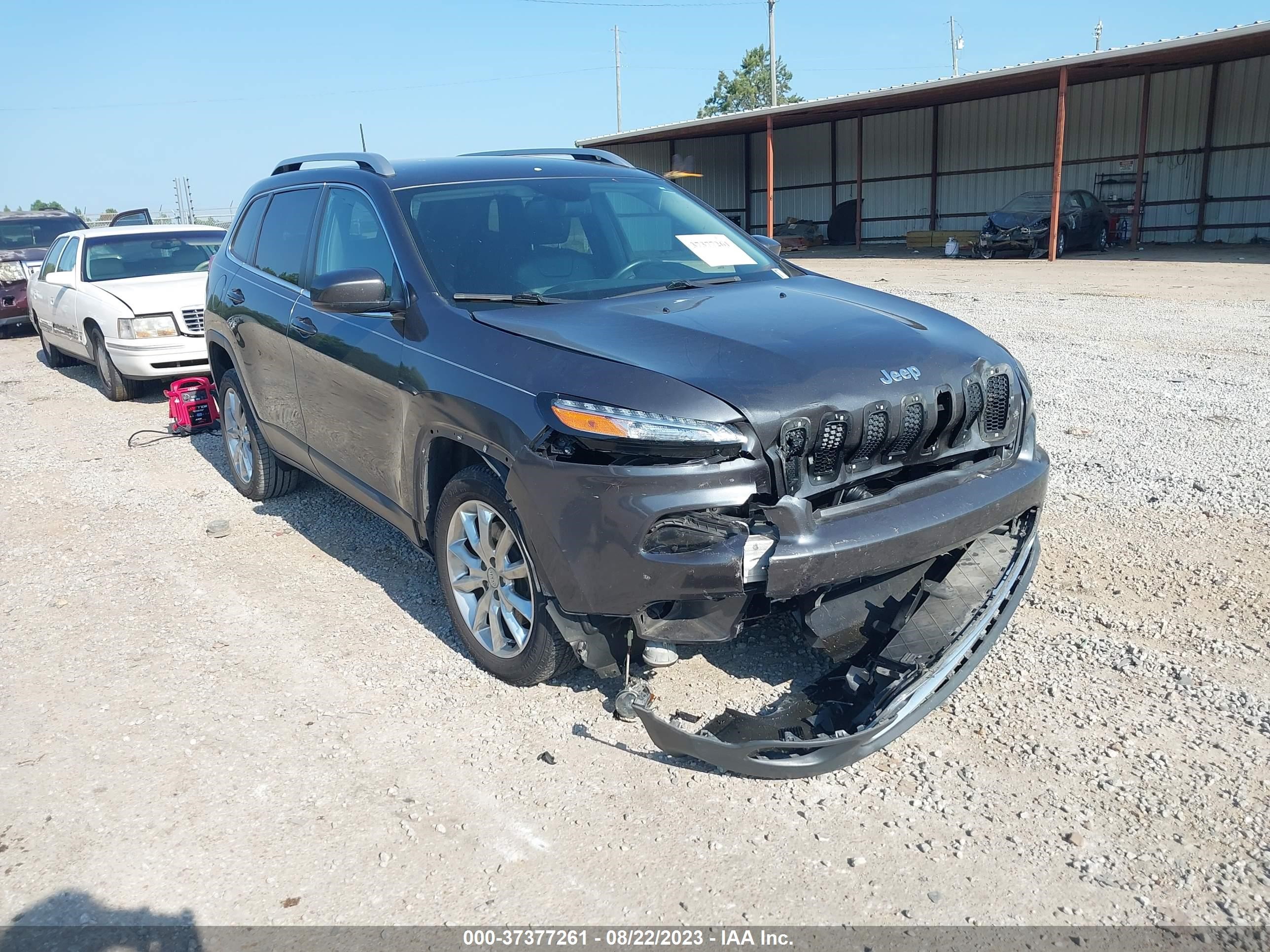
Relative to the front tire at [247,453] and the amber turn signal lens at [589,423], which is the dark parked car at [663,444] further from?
the front tire at [247,453]

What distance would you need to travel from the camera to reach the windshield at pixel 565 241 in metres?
3.97

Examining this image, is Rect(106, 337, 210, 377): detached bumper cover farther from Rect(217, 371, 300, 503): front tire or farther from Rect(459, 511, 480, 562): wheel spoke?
Rect(459, 511, 480, 562): wheel spoke

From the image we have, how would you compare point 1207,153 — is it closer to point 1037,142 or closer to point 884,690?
point 1037,142

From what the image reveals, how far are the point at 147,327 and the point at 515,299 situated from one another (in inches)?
279

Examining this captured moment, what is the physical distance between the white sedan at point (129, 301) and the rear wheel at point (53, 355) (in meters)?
0.13

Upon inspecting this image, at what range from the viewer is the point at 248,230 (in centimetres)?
581

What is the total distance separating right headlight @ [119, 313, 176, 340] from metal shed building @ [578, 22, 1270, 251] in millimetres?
18593

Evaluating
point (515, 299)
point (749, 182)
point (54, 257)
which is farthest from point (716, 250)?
point (749, 182)

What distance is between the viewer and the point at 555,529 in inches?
123

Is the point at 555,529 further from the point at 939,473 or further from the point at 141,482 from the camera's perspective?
the point at 141,482

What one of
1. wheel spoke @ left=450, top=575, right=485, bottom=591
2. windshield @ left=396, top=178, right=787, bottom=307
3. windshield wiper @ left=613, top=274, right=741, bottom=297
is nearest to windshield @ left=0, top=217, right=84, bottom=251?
windshield @ left=396, top=178, right=787, bottom=307

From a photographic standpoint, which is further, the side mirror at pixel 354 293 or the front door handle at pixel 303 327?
the front door handle at pixel 303 327

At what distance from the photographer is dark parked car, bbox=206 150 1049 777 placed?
2.97 metres

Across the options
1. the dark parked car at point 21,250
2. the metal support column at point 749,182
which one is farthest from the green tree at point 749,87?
the dark parked car at point 21,250
